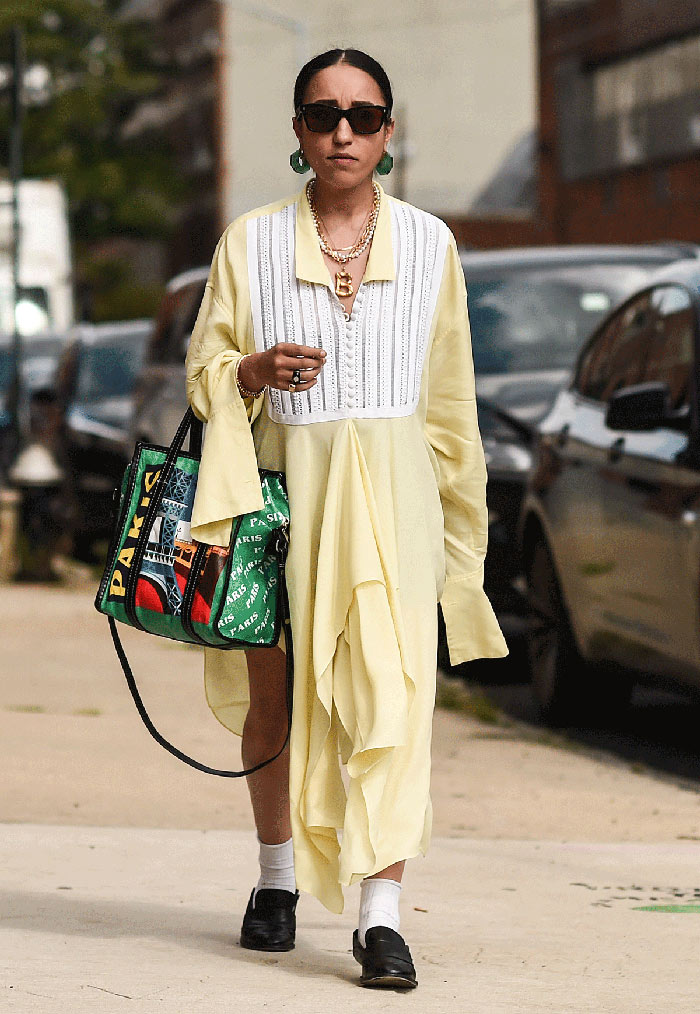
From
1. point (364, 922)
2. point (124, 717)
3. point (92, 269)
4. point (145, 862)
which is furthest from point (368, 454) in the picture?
point (92, 269)

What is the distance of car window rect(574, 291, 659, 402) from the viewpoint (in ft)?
26.3

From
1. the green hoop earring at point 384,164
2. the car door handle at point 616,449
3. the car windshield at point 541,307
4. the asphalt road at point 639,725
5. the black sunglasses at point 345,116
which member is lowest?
the asphalt road at point 639,725

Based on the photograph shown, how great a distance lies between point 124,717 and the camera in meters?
8.23

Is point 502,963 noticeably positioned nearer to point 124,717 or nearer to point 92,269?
point 124,717

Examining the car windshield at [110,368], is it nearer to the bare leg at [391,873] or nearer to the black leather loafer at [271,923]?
the black leather loafer at [271,923]

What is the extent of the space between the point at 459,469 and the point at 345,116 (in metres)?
0.79

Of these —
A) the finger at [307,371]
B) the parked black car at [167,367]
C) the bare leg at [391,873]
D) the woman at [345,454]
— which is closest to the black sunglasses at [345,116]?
the woman at [345,454]

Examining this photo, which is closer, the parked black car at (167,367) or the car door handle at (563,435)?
the car door handle at (563,435)

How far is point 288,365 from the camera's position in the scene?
4.20 metres

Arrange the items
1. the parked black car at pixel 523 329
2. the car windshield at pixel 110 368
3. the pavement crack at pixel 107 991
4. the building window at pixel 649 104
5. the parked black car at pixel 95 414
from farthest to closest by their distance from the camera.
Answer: the building window at pixel 649 104 → the car windshield at pixel 110 368 → the parked black car at pixel 95 414 → the parked black car at pixel 523 329 → the pavement crack at pixel 107 991

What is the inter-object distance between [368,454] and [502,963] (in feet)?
3.66

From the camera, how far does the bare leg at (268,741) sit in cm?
455

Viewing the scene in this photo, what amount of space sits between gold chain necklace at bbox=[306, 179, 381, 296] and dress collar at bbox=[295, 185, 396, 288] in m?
0.02

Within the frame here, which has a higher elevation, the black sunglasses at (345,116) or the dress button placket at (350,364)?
the black sunglasses at (345,116)
